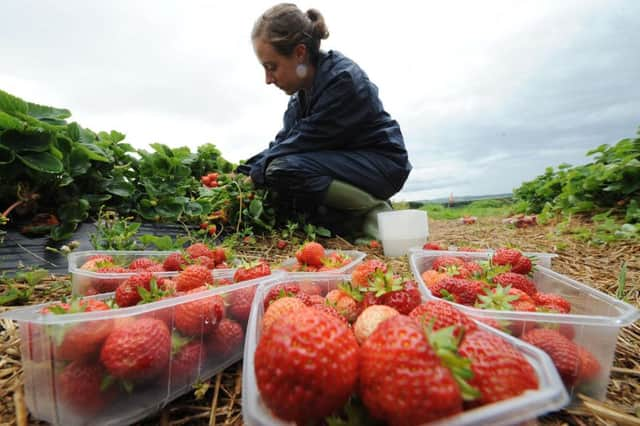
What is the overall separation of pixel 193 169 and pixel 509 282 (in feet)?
8.64

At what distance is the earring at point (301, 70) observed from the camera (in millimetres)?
2309

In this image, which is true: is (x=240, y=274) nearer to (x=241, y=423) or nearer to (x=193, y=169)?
(x=241, y=423)

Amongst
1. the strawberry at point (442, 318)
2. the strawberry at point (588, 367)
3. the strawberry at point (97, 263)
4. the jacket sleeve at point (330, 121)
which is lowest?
the strawberry at point (588, 367)

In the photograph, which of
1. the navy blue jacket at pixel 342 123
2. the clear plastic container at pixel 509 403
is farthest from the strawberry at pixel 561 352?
the navy blue jacket at pixel 342 123

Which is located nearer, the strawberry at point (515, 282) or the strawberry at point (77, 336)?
the strawberry at point (77, 336)

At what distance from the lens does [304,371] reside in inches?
15.4

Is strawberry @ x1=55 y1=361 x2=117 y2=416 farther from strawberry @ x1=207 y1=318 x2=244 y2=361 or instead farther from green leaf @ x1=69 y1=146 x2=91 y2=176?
green leaf @ x1=69 y1=146 x2=91 y2=176

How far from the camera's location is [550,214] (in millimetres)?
3508

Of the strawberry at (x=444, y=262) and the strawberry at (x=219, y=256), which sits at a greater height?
the strawberry at (x=219, y=256)

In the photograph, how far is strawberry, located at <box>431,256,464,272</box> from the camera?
3.56ft

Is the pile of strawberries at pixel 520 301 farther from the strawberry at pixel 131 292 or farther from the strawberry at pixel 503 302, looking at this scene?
the strawberry at pixel 131 292

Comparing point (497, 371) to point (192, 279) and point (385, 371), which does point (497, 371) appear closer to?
point (385, 371)

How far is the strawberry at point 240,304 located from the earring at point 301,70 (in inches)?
74.9

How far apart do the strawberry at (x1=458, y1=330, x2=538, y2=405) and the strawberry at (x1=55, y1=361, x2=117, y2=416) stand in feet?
1.89
